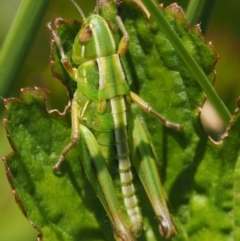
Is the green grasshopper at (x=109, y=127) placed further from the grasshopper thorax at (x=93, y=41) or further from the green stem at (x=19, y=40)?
the green stem at (x=19, y=40)

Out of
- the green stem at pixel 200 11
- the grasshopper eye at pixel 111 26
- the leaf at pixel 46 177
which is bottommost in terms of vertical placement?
the leaf at pixel 46 177

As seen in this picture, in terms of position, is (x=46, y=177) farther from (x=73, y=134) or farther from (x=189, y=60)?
(x=189, y=60)

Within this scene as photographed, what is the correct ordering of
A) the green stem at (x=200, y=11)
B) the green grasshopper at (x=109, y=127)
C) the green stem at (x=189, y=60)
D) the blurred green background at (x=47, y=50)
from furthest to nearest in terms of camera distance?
the blurred green background at (x=47, y=50)
the green stem at (x=200, y=11)
the green grasshopper at (x=109, y=127)
the green stem at (x=189, y=60)

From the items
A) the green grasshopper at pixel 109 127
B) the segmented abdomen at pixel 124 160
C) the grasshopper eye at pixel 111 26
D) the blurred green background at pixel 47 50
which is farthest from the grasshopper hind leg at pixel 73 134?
the blurred green background at pixel 47 50

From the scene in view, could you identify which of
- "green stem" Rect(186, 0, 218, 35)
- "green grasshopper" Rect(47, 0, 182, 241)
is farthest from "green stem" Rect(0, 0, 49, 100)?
"green stem" Rect(186, 0, 218, 35)

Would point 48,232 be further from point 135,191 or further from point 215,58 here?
point 215,58

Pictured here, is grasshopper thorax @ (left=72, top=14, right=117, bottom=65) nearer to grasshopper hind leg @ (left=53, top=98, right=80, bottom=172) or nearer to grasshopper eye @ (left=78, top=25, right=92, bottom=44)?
grasshopper eye @ (left=78, top=25, right=92, bottom=44)

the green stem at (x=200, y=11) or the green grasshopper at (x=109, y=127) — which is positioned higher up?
the green stem at (x=200, y=11)

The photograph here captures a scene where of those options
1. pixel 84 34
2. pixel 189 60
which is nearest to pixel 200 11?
pixel 189 60
